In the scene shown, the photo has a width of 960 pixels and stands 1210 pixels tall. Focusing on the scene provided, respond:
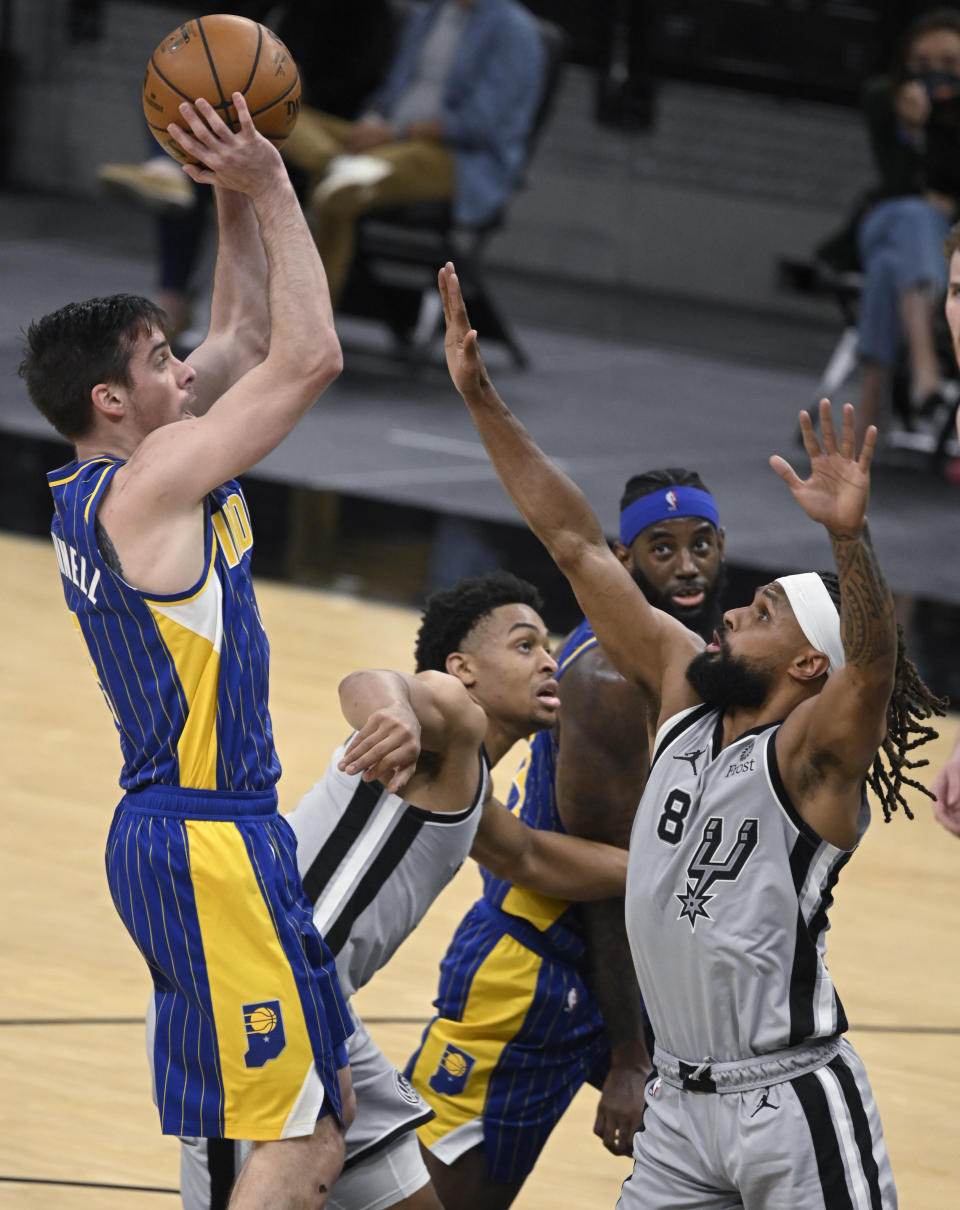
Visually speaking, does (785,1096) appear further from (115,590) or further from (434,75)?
(434,75)

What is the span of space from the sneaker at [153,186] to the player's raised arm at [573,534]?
8.67 metres

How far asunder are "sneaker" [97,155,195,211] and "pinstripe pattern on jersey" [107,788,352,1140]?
29.8ft

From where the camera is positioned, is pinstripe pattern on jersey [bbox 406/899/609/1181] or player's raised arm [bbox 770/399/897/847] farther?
pinstripe pattern on jersey [bbox 406/899/609/1181]

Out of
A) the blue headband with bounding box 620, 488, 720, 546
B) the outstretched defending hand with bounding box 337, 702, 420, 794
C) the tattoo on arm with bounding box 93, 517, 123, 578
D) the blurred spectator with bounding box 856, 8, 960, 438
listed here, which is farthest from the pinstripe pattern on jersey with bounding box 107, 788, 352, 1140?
the blurred spectator with bounding box 856, 8, 960, 438

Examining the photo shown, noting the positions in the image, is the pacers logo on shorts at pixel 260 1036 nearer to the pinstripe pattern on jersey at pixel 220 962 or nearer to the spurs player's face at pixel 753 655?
the pinstripe pattern on jersey at pixel 220 962

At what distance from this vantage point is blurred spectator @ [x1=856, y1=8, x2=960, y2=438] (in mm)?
10016

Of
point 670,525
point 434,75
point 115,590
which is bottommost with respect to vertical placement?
point 434,75

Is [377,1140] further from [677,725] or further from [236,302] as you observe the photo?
[236,302]

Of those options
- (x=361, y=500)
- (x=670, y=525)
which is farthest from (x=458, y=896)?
(x=361, y=500)

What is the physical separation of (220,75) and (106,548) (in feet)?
3.10

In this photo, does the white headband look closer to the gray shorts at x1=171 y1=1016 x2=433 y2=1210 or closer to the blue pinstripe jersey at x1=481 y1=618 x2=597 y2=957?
the blue pinstripe jersey at x1=481 y1=618 x2=597 y2=957

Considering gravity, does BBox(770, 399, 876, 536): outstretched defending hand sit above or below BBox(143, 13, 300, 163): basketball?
below

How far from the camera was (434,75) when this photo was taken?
11844mm

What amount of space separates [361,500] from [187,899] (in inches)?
272
